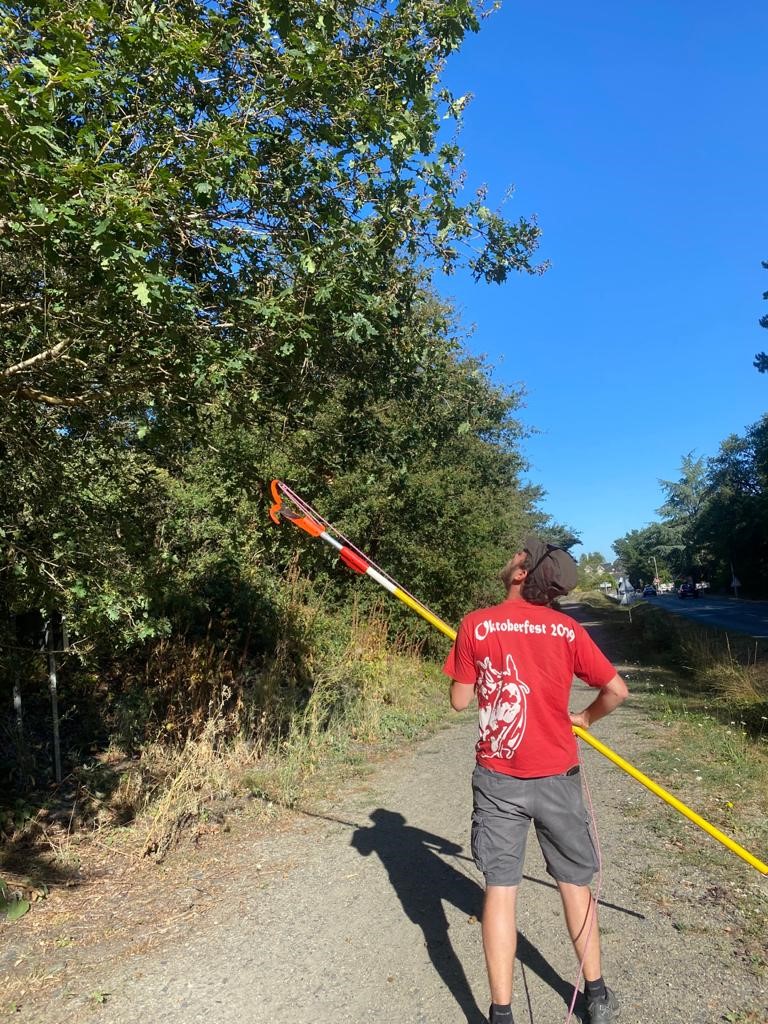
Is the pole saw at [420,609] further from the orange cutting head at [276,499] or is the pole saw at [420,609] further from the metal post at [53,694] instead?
the metal post at [53,694]

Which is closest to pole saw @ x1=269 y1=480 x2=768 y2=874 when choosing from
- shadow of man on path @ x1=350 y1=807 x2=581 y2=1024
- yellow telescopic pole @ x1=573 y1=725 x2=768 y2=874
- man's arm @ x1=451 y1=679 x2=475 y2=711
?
yellow telescopic pole @ x1=573 y1=725 x2=768 y2=874

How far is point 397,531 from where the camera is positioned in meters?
14.1

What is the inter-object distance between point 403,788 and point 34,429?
4363 millimetres

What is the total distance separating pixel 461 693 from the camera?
116 inches

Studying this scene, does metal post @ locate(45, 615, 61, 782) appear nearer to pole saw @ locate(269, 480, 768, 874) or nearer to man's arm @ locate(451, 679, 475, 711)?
pole saw @ locate(269, 480, 768, 874)

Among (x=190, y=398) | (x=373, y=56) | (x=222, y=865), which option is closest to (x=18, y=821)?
(x=222, y=865)

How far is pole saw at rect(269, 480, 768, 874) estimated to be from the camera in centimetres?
311

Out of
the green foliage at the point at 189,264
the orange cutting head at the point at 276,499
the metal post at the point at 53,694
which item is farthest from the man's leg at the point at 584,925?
the metal post at the point at 53,694

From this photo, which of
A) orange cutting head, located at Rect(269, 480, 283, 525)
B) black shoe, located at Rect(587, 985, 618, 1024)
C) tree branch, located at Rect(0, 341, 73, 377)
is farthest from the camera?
orange cutting head, located at Rect(269, 480, 283, 525)

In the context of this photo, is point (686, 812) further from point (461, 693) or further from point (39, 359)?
point (39, 359)

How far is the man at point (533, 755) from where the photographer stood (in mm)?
2732

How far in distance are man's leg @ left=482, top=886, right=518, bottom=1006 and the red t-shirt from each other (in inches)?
18.0

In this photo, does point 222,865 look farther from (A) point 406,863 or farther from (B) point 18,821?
(B) point 18,821

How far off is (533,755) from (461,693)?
14.8 inches
